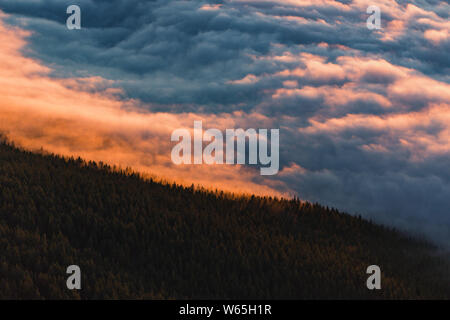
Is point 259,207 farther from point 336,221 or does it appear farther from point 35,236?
point 35,236

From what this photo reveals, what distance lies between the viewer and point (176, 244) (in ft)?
81.7

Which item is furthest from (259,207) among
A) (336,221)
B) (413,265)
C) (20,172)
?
(20,172)

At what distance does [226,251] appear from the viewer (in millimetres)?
24547

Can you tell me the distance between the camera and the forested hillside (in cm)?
2095

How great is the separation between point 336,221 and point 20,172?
19.2 m

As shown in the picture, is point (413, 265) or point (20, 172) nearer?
point (413, 265)

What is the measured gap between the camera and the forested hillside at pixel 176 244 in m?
21.0
